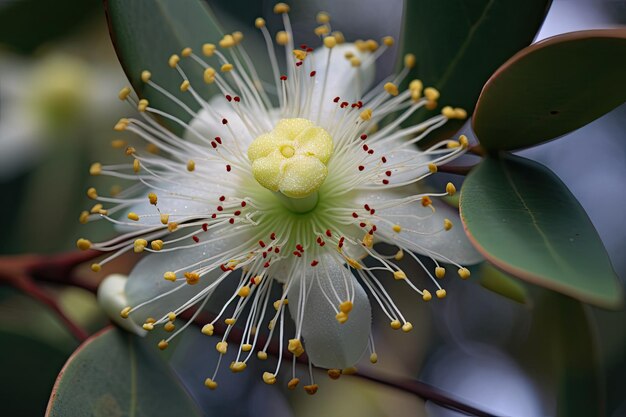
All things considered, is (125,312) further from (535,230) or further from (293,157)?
(535,230)

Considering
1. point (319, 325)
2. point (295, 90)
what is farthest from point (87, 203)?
point (319, 325)

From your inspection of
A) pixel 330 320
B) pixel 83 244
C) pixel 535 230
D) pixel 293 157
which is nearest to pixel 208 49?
pixel 293 157

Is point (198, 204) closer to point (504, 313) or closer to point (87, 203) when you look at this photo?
point (87, 203)

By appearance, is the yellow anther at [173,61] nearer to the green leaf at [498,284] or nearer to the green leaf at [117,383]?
the green leaf at [117,383]

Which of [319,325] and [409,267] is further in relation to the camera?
[409,267]

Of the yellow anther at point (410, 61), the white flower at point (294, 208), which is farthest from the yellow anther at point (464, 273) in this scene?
the yellow anther at point (410, 61)

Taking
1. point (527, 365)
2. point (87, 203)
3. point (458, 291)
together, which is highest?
point (87, 203)

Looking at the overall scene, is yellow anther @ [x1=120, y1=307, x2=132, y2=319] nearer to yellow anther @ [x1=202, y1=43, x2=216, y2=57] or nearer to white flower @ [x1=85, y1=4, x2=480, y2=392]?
white flower @ [x1=85, y1=4, x2=480, y2=392]
